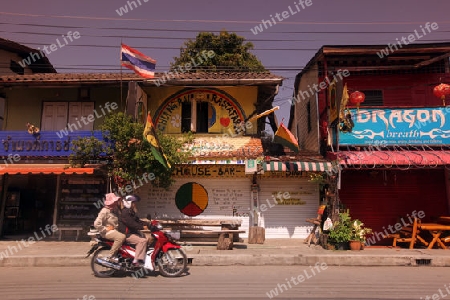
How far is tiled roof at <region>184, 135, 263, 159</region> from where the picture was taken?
41.0 feet

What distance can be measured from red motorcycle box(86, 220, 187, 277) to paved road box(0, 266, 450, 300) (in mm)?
214

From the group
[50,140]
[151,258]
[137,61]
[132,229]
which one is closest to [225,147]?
[137,61]

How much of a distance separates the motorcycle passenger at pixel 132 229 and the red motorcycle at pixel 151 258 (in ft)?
0.44

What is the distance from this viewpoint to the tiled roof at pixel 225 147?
1249 centimetres

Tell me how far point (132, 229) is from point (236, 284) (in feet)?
8.58

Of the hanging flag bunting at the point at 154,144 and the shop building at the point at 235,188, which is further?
the shop building at the point at 235,188

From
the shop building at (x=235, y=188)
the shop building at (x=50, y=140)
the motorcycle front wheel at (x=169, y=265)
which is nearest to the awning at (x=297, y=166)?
the shop building at (x=235, y=188)

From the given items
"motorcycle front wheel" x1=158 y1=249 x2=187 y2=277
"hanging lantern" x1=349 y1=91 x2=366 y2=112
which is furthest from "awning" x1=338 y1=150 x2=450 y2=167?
"motorcycle front wheel" x1=158 y1=249 x2=187 y2=277

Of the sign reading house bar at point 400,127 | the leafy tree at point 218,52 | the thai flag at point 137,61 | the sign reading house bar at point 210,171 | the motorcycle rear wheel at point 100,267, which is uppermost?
the leafy tree at point 218,52

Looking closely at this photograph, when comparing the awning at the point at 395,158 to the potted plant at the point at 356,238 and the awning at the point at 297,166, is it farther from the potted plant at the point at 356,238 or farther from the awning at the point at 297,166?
the potted plant at the point at 356,238

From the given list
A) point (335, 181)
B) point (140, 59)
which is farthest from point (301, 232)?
point (140, 59)

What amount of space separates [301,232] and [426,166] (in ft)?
16.4

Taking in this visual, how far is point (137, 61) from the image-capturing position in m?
11.1

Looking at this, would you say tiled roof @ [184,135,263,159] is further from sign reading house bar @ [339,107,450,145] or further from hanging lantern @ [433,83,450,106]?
hanging lantern @ [433,83,450,106]
